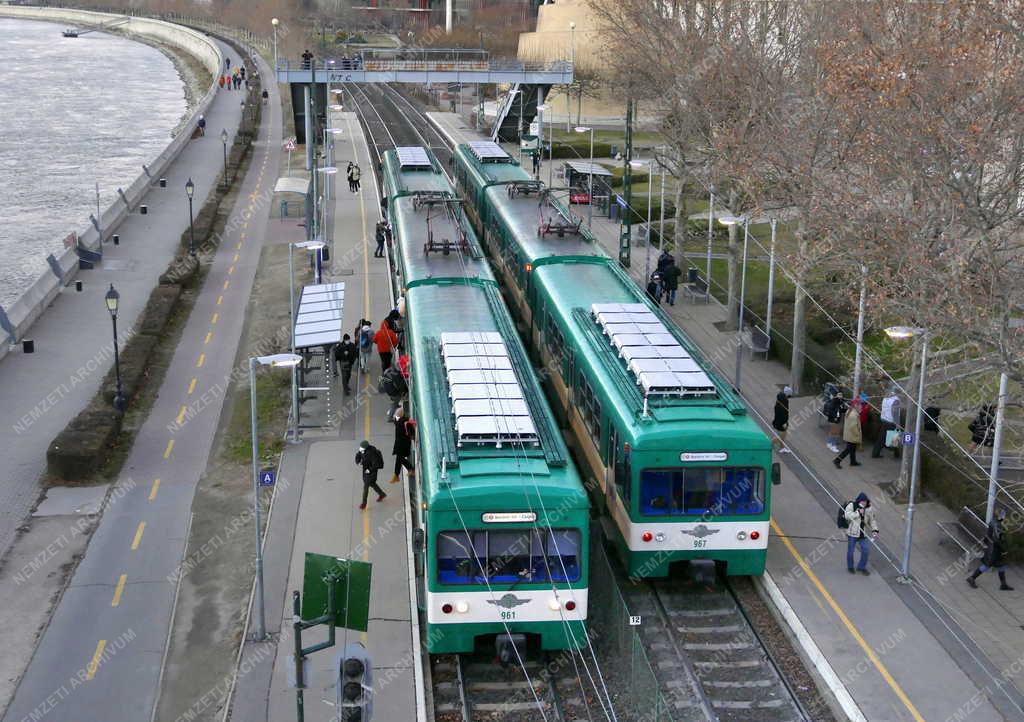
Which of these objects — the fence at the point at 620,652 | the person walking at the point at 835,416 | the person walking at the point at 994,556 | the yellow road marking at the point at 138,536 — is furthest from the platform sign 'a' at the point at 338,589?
the person walking at the point at 835,416

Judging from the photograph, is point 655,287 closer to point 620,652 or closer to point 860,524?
point 860,524

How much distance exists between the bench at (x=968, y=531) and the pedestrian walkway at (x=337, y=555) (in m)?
9.61

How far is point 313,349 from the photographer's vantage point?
33.2 metres

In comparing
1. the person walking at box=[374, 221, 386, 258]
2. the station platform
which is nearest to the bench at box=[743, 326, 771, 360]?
the station platform

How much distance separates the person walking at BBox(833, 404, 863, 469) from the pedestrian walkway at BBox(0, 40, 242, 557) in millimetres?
16060

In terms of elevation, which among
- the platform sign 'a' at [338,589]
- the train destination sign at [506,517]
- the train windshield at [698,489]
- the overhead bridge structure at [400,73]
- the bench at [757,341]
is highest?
the overhead bridge structure at [400,73]

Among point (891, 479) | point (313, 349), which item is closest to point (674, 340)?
point (891, 479)

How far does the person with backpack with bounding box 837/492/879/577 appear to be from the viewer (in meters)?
21.1

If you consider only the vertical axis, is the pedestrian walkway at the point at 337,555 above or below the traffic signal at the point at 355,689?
below

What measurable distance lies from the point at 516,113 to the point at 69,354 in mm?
47582

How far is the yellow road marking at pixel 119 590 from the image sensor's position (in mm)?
20769

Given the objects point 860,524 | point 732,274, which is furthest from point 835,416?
point 732,274

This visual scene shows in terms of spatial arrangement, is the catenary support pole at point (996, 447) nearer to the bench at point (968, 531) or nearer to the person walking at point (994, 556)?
the person walking at point (994, 556)

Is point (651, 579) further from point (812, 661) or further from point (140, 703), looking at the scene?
point (140, 703)
